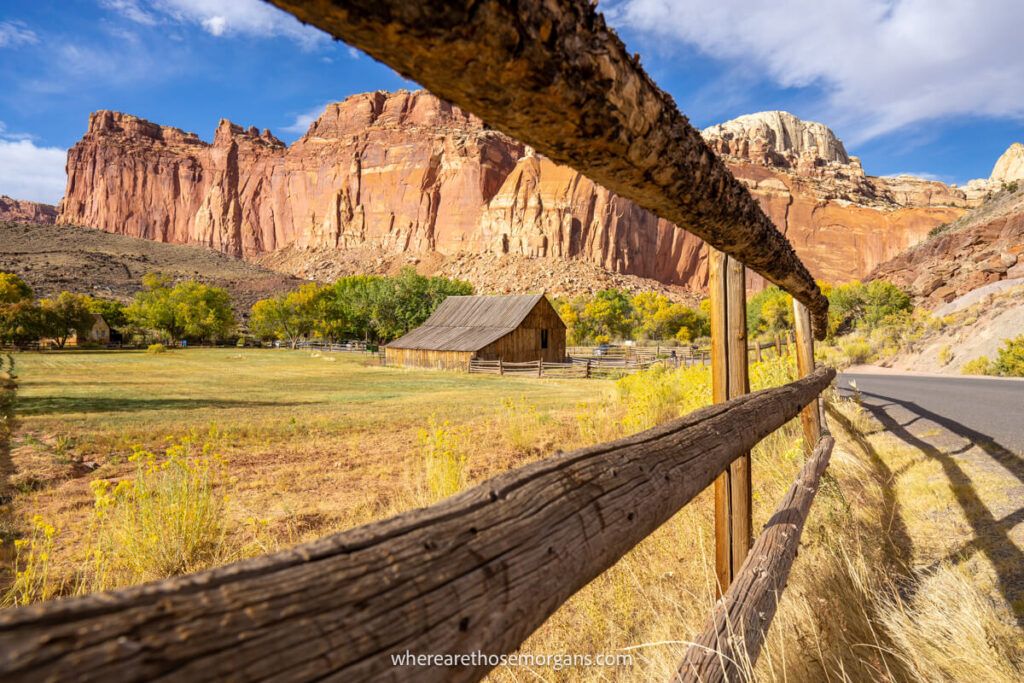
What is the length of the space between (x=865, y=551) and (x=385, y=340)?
60093 mm

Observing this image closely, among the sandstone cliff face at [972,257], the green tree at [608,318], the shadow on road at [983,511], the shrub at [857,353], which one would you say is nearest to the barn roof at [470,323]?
the shrub at [857,353]

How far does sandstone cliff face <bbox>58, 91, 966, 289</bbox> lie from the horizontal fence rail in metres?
115

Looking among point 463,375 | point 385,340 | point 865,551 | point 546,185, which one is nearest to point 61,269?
point 385,340

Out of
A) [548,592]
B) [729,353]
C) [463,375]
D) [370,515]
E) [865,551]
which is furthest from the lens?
[463,375]

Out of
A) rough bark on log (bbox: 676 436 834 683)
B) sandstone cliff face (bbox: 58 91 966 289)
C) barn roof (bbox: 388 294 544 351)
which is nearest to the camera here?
rough bark on log (bbox: 676 436 834 683)

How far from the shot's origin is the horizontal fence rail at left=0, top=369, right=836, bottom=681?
531 mm

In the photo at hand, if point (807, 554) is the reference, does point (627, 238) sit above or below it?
above

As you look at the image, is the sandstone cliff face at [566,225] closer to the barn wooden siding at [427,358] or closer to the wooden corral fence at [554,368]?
the barn wooden siding at [427,358]

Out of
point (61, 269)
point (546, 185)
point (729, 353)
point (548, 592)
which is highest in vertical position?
point (546, 185)

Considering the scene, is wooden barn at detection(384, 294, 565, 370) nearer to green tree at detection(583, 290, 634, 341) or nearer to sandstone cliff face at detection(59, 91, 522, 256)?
green tree at detection(583, 290, 634, 341)

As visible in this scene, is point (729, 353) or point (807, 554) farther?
point (807, 554)

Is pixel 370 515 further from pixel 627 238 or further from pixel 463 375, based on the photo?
pixel 627 238

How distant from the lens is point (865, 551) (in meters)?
3.69

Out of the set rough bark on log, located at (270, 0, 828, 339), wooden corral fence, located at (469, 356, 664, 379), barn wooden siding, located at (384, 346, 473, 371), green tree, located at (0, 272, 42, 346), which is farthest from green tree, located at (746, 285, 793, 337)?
green tree, located at (0, 272, 42, 346)
